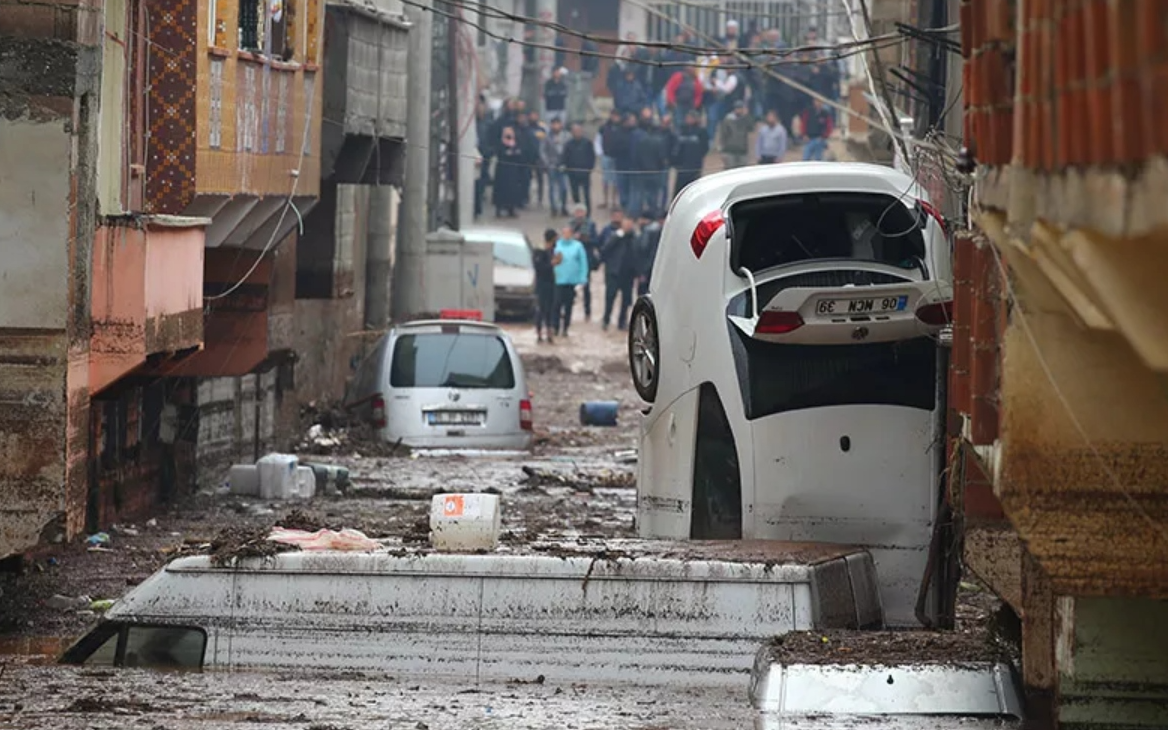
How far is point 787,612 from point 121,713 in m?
3.02

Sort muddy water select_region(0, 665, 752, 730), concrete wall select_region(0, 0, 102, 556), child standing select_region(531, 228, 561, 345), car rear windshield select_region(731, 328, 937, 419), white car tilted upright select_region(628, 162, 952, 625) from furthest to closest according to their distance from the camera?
child standing select_region(531, 228, 561, 345) < concrete wall select_region(0, 0, 102, 556) < car rear windshield select_region(731, 328, 937, 419) < white car tilted upright select_region(628, 162, 952, 625) < muddy water select_region(0, 665, 752, 730)

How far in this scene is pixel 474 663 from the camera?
35.7 feet

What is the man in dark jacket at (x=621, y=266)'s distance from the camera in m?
40.8

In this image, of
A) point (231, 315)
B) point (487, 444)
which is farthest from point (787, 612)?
point (487, 444)

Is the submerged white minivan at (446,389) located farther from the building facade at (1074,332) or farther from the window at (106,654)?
the building facade at (1074,332)

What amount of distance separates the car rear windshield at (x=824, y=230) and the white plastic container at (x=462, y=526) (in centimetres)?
240

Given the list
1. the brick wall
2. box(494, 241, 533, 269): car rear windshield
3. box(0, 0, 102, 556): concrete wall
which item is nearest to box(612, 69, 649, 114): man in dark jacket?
box(494, 241, 533, 269): car rear windshield

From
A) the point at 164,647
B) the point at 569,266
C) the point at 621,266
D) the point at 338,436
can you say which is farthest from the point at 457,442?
the point at 621,266

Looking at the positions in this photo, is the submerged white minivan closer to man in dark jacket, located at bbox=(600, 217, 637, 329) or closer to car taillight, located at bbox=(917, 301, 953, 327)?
car taillight, located at bbox=(917, 301, 953, 327)

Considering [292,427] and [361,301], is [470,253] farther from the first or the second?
[292,427]

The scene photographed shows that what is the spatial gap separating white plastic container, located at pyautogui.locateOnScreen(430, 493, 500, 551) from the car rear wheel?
97.7 inches

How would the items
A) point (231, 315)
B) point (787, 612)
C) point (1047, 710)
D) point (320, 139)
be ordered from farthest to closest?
1. point (320, 139)
2. point (231, 315)
3. point (787, 612)
4. point (1047, 710)

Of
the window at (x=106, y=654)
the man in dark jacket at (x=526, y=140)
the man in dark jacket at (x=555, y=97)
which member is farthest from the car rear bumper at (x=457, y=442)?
the man in dark jacket at (x=555, y=97)

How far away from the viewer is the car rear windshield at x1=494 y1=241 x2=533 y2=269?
43031mm
